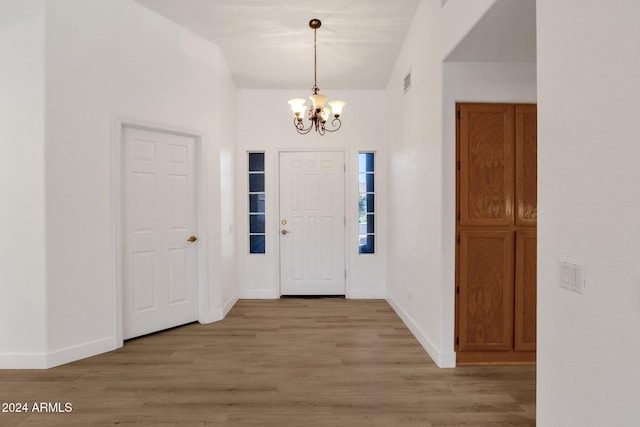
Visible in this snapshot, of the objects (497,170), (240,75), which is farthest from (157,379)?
(240,75)

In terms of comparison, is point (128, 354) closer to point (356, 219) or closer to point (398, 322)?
point (398, 322)

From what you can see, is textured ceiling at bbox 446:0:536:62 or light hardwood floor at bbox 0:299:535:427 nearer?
textured ceiling at bbox 446:0:536:62

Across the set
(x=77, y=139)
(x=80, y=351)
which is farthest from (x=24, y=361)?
(x=77, y=139)

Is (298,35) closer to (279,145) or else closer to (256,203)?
(279,145)

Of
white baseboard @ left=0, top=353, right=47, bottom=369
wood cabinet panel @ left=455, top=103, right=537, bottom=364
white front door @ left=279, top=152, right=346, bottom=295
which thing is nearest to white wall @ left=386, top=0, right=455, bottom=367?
wood cabinet panel @ left=455, top=103, right=537, bottom=364

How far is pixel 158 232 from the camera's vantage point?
12.5ft

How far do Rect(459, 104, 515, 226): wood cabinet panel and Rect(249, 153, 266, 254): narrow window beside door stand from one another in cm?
314

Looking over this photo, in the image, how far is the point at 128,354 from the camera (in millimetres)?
3227

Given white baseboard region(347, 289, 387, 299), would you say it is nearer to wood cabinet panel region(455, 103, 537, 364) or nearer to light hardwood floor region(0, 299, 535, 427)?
light hardwood floor region(0, 299, 535, 427)

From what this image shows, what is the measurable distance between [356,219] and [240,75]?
8.44 ft
